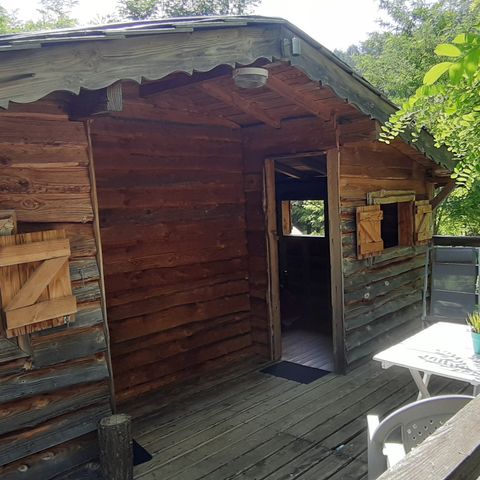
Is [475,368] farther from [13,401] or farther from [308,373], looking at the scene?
[13,401]

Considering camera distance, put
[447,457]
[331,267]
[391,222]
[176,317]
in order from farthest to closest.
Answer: [391,222], [331,267], [176,317], [447,457]

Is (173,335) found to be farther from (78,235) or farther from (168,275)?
(78,235)

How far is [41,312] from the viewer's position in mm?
2502

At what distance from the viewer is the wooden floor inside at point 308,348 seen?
16.2ft

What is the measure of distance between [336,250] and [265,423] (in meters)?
1.74

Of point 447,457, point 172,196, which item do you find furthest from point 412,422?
point 172,196

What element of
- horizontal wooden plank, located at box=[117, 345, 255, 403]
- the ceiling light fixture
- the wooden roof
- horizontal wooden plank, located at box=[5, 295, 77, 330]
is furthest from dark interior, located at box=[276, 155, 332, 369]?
horizontal wooden plank, located at box=[5, 295, 77, 330]

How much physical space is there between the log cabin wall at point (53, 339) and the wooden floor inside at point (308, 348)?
8.62ft

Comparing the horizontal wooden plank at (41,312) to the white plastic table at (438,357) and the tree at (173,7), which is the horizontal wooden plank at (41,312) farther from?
the tree at (173,7)

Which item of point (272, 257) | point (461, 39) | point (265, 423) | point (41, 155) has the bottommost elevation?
point (265, 423)

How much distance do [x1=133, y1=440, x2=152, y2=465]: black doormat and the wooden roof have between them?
244 centimetres

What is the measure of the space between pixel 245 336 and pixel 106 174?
2.36 meters

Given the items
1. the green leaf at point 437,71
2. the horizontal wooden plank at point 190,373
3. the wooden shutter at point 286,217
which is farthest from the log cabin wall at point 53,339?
the wooden shutter at point 286,217

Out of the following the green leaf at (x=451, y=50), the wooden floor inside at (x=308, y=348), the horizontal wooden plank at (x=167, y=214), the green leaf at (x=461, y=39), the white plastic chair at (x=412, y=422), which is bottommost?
the wooden floor inside at (x=308, y=348)
